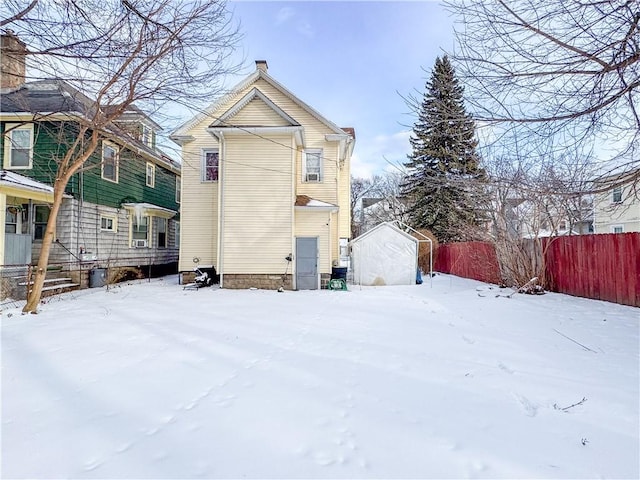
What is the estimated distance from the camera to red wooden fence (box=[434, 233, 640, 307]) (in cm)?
817

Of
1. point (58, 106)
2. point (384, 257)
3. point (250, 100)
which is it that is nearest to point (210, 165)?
point (250, 100)

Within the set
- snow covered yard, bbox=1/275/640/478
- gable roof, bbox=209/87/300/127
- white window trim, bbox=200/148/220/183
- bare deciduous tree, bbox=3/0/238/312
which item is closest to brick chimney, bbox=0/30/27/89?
bare deciduous tree, bbox=3/0/238/312

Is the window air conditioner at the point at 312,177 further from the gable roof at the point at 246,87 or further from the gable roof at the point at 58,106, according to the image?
the gable roof at the point at 58,106

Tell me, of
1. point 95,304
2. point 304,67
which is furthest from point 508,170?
point 95,304

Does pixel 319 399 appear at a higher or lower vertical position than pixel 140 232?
lower

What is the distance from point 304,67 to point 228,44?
283 cm

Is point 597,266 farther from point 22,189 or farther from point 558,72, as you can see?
point 22,189

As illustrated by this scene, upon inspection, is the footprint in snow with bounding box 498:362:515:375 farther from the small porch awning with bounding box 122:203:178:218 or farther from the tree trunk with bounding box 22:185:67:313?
the small porch awning with bounding box 122:203:178:218

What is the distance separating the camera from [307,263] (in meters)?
13.2

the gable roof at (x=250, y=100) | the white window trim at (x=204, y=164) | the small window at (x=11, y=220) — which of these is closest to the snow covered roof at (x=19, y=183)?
the small window at (x=11, y=220)

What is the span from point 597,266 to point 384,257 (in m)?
7.73

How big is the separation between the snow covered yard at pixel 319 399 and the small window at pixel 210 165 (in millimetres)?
8278

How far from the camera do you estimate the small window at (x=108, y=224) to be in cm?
1456

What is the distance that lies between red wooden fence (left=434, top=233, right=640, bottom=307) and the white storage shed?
5512 mm
